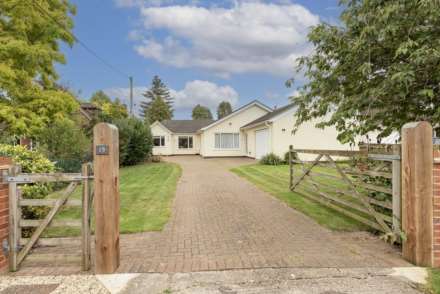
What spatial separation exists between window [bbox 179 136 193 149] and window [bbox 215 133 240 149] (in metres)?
6.92

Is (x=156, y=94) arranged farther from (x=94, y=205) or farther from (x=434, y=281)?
(x=434, y=281)

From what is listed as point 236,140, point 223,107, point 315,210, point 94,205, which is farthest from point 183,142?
point 223,107

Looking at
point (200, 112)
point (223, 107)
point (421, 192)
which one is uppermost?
point (223, 107)

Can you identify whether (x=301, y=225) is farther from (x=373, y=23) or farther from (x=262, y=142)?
(x=262, y=142)

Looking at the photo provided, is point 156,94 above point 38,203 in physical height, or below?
above

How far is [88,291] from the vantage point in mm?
3178

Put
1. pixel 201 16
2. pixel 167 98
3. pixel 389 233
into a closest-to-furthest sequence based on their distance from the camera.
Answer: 1. pixel 389 233
2. pixel 201 16
3. pixel 167 98

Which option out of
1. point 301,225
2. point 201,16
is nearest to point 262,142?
point 201,16

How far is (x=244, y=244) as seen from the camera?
15.2ft

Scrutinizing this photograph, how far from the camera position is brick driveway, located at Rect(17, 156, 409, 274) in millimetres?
3850

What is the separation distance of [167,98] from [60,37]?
62485 mm

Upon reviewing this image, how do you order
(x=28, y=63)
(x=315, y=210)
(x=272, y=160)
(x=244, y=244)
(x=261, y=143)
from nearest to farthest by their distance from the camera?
(x=244, y=244), (x=315, y=210), (x=28, y=63), (x=272, y=160), (x=261, y=143)

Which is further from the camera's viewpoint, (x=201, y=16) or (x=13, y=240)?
(x=201, y=16)

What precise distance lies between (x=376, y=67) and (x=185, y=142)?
29211 millimetres
